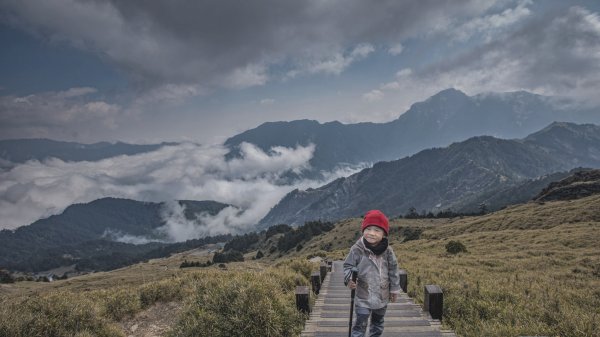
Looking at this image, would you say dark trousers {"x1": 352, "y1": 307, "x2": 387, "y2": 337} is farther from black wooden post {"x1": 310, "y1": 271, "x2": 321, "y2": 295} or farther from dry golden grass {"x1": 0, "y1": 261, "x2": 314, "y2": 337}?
black wooden post {"x1": 310, "y1": 271, "x2": 321, "y2": 295}

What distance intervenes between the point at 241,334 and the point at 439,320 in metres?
5.87

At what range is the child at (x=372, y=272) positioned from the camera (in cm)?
798

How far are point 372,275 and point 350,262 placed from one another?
0.57 m

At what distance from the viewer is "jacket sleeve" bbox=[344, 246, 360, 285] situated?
8078 millimetres

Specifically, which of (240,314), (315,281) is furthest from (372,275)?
(315,281)

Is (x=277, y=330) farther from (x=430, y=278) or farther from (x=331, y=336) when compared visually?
(x=430, y=278)

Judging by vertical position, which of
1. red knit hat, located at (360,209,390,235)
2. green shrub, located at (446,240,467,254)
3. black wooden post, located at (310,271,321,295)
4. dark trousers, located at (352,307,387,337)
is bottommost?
green shrub, located at (446,240,467,254)

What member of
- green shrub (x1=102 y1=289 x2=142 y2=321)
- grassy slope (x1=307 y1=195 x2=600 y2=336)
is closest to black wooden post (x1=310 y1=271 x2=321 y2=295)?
grassy slope (x1=307 y1=195 x2=600 y2=336)

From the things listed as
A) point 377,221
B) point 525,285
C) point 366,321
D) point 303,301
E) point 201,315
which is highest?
point 377,221

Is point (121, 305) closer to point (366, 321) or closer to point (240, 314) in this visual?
point (240, 314)

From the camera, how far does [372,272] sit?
317 inches

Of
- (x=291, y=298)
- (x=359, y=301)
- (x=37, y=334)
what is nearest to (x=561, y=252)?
(x=291, y=298)

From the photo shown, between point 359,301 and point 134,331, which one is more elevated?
point 359,301

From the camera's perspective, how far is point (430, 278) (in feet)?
60.9
